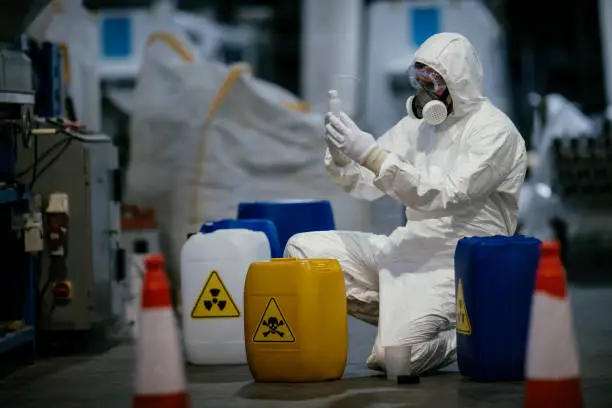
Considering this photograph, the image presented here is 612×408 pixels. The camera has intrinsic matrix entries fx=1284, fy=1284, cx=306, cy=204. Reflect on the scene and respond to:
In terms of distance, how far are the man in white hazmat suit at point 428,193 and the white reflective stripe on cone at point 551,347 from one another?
113cm

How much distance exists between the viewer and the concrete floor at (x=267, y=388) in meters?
4.00

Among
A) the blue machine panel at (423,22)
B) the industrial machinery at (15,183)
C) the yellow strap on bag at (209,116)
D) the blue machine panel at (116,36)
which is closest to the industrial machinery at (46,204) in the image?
the industrial machinery at (15,183)

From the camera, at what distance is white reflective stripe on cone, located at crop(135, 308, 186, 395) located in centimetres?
335

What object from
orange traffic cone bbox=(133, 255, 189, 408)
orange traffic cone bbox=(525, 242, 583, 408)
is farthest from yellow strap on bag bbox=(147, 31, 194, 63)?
orange traffic cone bbox=(525, 242, 583, 408)

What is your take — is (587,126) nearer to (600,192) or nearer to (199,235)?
(600,192)

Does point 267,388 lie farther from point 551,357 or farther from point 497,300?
point 551,357

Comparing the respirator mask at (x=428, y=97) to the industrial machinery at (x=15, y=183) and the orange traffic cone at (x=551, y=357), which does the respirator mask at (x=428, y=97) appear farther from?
the industrial machinery at (x=15, y=183)

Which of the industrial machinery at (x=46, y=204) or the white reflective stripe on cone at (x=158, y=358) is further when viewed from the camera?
the industrial machinery at (x=46, y=204)

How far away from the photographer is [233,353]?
501 centimetres

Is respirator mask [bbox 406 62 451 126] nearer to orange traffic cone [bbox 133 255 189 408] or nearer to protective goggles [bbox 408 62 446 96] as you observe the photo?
protective goggles [bbox 408 62 446 96]

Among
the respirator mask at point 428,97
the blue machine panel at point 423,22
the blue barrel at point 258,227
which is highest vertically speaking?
the blue machine panel at point 423,22

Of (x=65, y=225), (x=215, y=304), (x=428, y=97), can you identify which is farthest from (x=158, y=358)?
(x=65, y=225)

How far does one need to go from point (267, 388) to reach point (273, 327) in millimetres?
205

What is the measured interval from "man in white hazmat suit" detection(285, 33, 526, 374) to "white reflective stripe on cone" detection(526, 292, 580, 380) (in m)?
1.13
